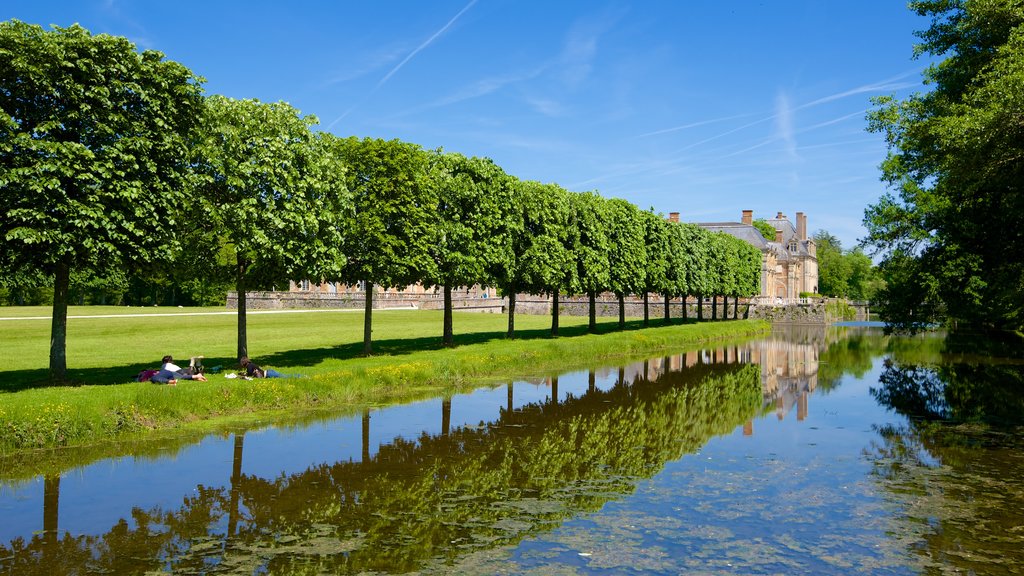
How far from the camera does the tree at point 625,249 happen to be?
169 feet

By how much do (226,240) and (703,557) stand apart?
800 inches

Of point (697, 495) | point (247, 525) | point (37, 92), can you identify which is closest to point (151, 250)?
point (37, 92)

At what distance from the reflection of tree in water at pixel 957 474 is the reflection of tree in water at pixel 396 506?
15.5 ft

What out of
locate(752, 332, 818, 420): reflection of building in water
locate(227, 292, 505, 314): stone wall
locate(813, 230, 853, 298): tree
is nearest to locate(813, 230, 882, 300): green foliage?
locate(813, 230, 853, 298): tree

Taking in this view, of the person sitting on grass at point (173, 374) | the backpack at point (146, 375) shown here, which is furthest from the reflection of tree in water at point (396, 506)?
the backpack at point (146, 375)

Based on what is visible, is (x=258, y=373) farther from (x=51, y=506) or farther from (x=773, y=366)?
(x=773, y=366)

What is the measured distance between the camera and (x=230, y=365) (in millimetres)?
27203

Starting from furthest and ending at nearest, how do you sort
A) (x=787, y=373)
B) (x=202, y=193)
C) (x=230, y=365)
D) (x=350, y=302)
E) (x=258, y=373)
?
(x=350, y=302)
(x=787, y=373)
(x=230, y=365)
(x=202, y=193)
(x=258, y=373)

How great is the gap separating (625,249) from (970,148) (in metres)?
33.9

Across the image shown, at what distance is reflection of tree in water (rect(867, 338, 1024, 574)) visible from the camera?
1041cm

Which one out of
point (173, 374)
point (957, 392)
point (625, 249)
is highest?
point (625, 249)

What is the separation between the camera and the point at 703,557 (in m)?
10.1

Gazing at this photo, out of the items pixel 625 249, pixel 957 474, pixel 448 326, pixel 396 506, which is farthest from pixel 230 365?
pixel 625 249

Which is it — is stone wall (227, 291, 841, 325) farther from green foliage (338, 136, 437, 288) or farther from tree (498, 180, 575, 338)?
green foliage (338, 136, 437, 288)
